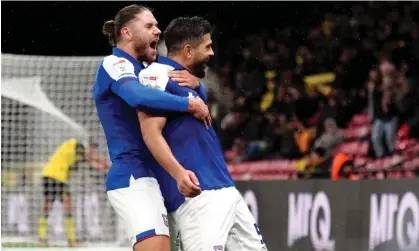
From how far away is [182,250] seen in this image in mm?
4312

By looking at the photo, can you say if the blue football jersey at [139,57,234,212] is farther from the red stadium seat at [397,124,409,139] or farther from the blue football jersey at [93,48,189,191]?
the red stadium seat at [397,124,409,139]

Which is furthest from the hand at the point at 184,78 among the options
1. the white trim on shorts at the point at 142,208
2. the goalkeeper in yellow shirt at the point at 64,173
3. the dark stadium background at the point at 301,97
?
the goalkeeper in yellow shirt at the point at 64,173

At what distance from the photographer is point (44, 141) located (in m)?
12.2

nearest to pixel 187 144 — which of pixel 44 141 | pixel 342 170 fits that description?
pixel 342 170

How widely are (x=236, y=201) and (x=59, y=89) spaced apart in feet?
26.9

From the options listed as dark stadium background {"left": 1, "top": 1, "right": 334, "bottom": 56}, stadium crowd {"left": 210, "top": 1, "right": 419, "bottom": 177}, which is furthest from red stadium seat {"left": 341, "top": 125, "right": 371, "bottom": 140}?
dark stadium background {"left": 1, "top": 1, "right": 334, "bottom": 56}

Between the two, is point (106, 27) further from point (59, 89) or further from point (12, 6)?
point (12, 6)

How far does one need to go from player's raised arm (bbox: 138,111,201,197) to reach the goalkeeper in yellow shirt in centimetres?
728

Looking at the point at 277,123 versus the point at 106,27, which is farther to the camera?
the point at 277,123

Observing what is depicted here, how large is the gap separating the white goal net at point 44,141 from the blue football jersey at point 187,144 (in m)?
7.32

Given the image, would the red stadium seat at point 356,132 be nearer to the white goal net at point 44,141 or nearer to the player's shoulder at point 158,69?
the white goal net at point 44,141

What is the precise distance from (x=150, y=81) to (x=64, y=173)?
7542mm

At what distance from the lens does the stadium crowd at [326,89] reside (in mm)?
13867

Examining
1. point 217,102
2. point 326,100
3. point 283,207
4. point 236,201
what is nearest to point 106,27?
point 236,201
